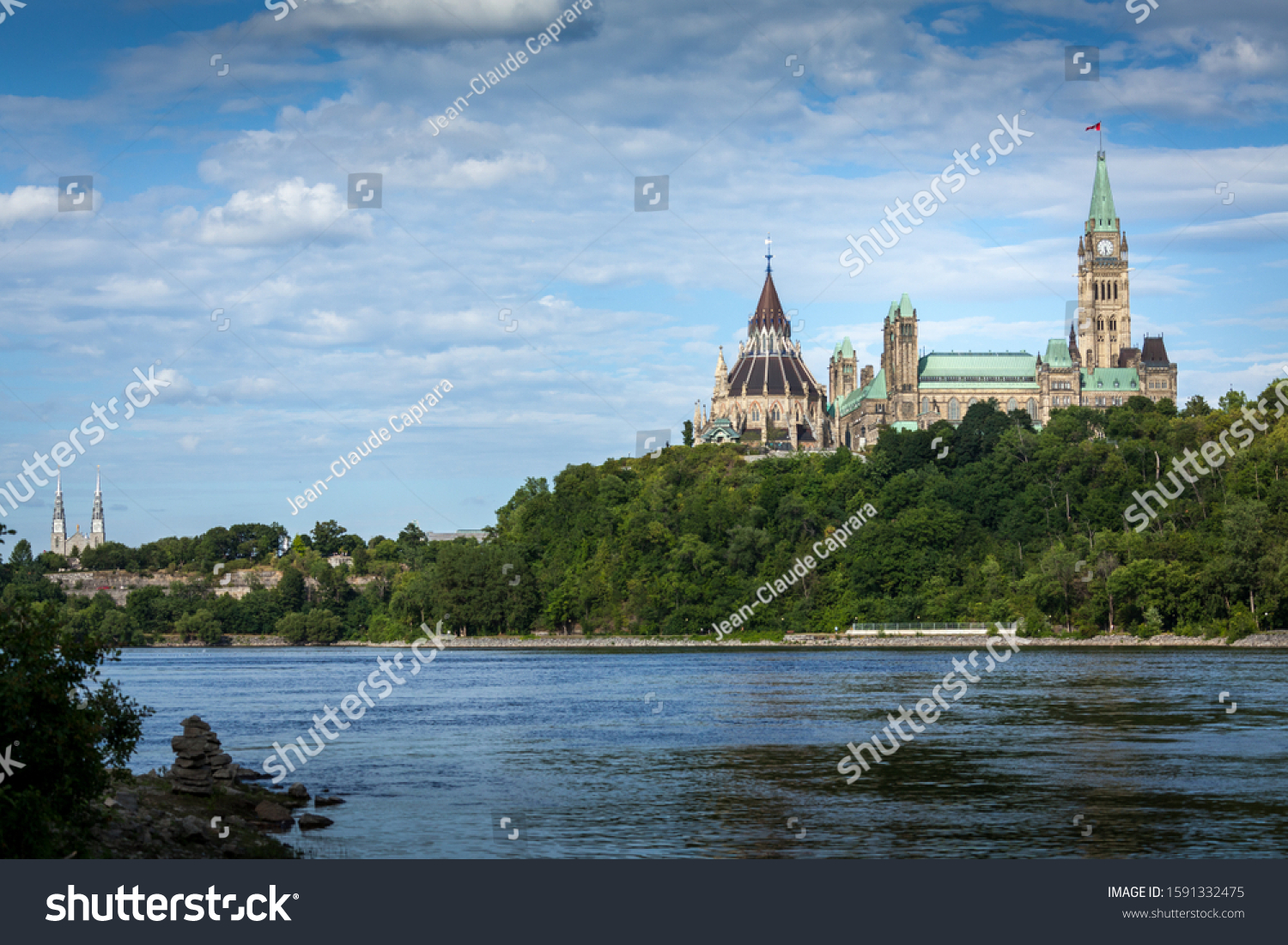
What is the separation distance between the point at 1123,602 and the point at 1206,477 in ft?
72.0

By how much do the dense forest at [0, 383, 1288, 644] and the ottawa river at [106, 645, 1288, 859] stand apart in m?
34.1

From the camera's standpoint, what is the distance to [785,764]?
4153 centimetres

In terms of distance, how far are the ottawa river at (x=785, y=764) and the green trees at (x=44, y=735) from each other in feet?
24.2

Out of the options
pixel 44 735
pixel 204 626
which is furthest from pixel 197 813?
pixel 204 626

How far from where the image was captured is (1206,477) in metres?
132

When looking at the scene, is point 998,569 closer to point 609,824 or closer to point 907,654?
point 907,654

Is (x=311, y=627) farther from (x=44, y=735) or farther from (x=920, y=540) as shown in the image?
(x=44, y=735)

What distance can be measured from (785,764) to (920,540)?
105 m

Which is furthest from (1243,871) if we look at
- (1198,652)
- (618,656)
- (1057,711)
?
(618,656)

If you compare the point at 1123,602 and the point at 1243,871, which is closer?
the point at 1243,871

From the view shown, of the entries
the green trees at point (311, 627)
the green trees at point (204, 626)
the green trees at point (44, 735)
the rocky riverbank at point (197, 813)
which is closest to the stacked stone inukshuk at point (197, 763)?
the rocky riverbank at point (197, 813)

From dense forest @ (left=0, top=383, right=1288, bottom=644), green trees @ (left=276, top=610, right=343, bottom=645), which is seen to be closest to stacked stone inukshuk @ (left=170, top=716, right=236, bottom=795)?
dense forest @ (left=0, top=383, right=1288, bottom=644)

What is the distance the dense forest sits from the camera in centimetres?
11669

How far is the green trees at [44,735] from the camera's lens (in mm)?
19922
